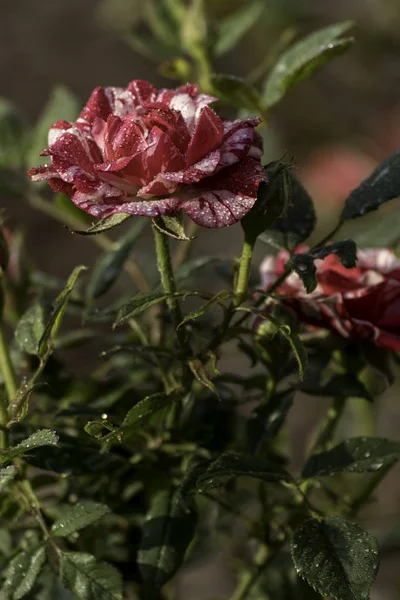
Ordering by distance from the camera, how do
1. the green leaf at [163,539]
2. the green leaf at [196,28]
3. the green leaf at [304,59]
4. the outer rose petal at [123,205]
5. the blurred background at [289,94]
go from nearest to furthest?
the outer rose petal at [123,205] → the green leaf at [163,539] → the green leaf at [304,59] → the green leaf at [196,28] → the blurred background at [289,94]

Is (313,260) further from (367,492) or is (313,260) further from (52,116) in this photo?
(52,116)

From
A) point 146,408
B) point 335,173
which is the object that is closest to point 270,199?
point 146,408

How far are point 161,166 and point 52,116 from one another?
38 centimetres

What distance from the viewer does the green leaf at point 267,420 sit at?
2.00ft

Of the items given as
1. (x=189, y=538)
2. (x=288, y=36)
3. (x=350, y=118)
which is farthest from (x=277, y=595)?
(x=350, y=118)

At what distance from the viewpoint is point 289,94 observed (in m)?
0.91

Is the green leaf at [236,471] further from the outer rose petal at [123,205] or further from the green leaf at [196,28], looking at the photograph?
the green leaf at [196,28]

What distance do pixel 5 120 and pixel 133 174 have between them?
42 centimetres

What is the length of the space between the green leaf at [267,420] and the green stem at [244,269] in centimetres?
12

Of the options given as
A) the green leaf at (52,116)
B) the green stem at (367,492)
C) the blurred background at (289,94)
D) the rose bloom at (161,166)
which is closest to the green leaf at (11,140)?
the green leaf at (52,116)

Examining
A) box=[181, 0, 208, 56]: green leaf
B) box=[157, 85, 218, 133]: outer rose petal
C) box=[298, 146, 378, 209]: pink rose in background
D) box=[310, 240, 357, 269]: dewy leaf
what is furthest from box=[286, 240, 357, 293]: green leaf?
box=[298, 146, 378, 209]: pink rose in background

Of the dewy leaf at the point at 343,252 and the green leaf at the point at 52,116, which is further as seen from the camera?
the green leaf at the point at 52,116

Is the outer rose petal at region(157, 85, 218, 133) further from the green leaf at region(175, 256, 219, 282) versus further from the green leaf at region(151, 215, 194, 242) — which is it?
the green leaf at region(175, 256, 219, 282)

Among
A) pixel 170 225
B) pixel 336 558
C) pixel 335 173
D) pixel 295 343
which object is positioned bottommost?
pixel 335 173
